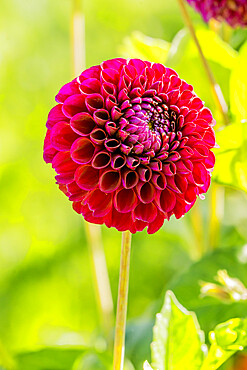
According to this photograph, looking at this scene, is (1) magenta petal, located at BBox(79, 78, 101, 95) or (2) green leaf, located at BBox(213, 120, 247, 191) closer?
(1) magenta petal, located at BBox(79, 78, 101, 95)

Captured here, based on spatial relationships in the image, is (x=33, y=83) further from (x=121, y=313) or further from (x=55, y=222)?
(x=121, y=313)

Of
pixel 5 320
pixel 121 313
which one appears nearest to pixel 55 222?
pixel 5 320

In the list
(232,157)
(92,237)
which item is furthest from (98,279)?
(232,157)

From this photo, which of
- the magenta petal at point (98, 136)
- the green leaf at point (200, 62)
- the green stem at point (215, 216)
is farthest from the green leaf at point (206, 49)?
the magenta petal at point (98, 136)

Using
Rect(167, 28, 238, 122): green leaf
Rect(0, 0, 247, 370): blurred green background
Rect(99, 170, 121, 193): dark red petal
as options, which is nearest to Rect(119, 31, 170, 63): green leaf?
Rect(167, 28, 238, 122): green leaf

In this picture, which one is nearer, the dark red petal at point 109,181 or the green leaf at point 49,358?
the dark red petal at point 109,181

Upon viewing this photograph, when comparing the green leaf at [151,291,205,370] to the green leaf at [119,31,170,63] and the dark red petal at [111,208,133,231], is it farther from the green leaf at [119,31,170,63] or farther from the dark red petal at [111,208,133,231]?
the green leaf at [119,31,170,63]

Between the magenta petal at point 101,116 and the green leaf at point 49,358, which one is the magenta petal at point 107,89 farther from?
the green leaf at point 49,358
